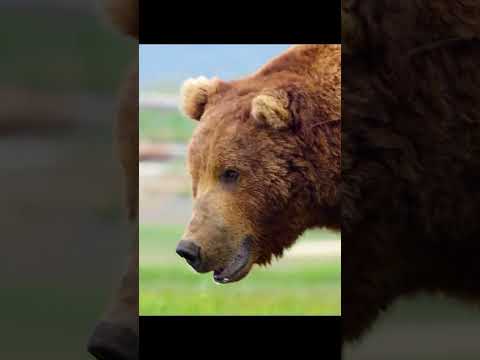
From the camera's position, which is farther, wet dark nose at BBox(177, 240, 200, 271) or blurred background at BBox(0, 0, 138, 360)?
blurred background at BBox(0, 0, 138, 360)

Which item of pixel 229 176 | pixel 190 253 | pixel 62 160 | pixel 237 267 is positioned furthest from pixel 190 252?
pixel 62 160

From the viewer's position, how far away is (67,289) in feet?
7.57

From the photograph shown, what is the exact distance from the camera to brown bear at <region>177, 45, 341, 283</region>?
2.15 m

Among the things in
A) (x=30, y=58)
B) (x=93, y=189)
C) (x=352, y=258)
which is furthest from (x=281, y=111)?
(x=30, y=58)

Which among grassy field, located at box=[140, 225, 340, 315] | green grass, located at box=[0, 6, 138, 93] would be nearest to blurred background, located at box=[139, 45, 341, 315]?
grassy field, located at box=[140, 225, 340, 315]

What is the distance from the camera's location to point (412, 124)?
2.11 meters

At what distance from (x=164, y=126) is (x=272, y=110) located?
1.15ft

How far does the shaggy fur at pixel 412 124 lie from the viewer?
2100mm

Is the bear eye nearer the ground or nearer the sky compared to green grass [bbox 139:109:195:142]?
nearer the ground

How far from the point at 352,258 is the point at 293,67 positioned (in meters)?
0.63

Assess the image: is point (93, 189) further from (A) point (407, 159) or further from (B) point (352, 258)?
(A) point (407, 159)

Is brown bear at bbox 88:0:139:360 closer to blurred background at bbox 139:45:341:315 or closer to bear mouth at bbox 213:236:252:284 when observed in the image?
blurred background at bbox 139:45:341:315

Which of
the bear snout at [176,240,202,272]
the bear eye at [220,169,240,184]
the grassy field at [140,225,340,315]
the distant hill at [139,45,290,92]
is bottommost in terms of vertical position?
the grassy field at [140,225,340,315]

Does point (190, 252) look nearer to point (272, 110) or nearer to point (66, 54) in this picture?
point (272, 110)
